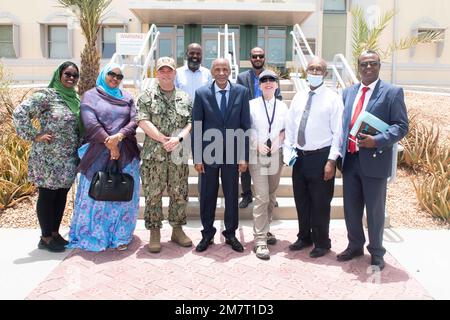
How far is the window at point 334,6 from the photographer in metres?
18.5

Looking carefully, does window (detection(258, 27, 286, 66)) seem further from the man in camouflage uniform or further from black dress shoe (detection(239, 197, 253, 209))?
the man in camouflage uniform

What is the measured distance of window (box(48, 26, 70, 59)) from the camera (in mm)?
18516

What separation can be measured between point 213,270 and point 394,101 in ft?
7.62

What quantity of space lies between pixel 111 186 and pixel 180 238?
0.96 metres

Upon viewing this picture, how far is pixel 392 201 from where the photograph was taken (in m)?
5.77

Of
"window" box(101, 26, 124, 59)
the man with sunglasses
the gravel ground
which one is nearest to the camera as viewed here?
the man with sunglasses

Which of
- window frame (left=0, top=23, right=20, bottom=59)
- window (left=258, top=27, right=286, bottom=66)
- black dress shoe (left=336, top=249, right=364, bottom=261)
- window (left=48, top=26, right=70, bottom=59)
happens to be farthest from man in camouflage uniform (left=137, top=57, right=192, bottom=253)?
window frame (left=0, top=23, right=20, bottom=59)

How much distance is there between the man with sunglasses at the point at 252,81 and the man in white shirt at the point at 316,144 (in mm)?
657

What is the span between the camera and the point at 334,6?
1864 cm

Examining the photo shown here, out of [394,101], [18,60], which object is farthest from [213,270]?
[18,60]

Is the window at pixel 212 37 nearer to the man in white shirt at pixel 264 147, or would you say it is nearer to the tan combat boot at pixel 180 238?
the man in white shirt at pixel 264 147

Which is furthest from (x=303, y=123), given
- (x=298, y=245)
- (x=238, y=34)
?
(x=238, y=34)

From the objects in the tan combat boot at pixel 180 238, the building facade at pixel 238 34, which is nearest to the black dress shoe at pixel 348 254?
the tan combat boot at pixel 180 238

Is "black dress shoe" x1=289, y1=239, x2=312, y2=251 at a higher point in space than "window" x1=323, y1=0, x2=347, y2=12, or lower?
lower
